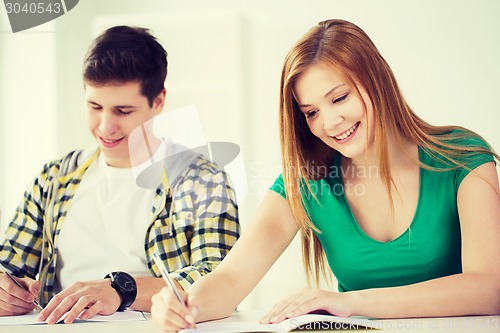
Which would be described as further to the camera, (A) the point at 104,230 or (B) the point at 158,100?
(B) the point at 158,100

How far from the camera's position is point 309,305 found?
1112mm

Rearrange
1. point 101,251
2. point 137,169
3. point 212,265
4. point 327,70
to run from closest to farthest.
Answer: point 327,70, point 212,265, point 101,251, point 137,169

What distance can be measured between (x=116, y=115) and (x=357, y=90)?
793 millimetres

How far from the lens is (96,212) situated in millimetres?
1854

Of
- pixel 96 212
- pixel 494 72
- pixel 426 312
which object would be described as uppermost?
pixel 494 72

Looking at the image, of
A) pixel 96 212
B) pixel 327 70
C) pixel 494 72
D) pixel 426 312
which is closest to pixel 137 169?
pixel 96 212

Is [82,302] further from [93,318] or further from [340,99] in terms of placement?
[340,99]

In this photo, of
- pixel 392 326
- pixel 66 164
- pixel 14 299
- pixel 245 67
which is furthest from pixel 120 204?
pixel 245 67

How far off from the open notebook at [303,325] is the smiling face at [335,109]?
40 cm

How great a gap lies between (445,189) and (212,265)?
552mm

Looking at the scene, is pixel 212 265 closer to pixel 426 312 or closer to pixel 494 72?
pixel 426 312

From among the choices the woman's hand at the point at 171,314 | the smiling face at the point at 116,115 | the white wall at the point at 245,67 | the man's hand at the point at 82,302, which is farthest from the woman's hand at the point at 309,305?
the white wall at the point at 245,67

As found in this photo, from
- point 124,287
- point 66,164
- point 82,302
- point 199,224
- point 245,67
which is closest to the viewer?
point 82,302

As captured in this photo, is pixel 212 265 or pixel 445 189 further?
pixel 212 265
